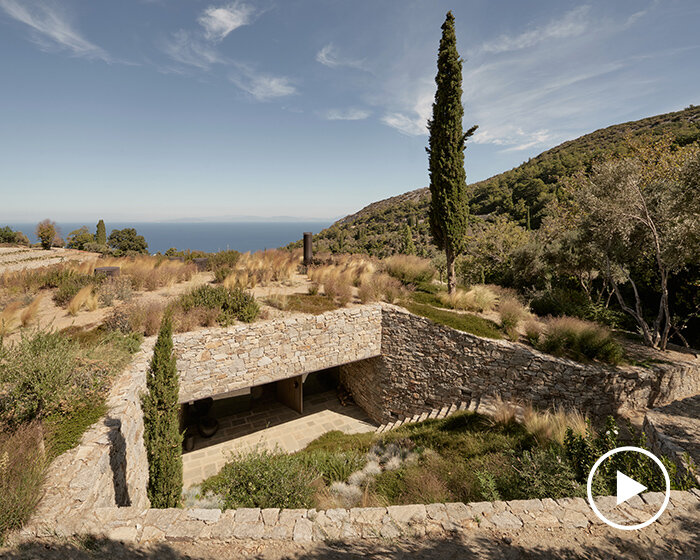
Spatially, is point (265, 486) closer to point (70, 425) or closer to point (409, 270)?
point (70, 425)

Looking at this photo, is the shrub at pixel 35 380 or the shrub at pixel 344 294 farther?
Answer: the shrub at pixel 344 294

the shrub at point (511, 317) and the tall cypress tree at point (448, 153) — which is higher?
the tall cypress tree at point (448, 153)

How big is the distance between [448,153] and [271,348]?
31.8 feet

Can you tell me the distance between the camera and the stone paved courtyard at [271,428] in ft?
30.5

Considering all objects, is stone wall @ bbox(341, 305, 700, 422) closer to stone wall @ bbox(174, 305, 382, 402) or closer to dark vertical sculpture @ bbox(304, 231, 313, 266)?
stone wall @ bbox(174, 305, 382, 402)

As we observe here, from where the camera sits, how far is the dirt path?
3371 millimetres

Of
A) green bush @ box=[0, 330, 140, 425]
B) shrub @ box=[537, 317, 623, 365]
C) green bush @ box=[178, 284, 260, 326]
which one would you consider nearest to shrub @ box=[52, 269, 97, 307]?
green bush @ box=[178, 284, 260, 326]

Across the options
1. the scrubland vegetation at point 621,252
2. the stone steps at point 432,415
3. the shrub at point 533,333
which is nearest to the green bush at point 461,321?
the shrub at point 533,333

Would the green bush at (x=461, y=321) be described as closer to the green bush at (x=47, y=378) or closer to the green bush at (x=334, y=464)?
the green bush at (x=334, y=464)

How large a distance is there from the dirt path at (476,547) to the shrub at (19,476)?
76 centimetres

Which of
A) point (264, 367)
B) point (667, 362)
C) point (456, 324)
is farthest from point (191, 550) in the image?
point (667, 362)

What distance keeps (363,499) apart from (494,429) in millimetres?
4011

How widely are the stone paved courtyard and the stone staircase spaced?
1.02m

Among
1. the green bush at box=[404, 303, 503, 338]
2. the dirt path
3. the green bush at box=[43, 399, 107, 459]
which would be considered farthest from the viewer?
the green bush at box=[404, 303, 503, 338]
